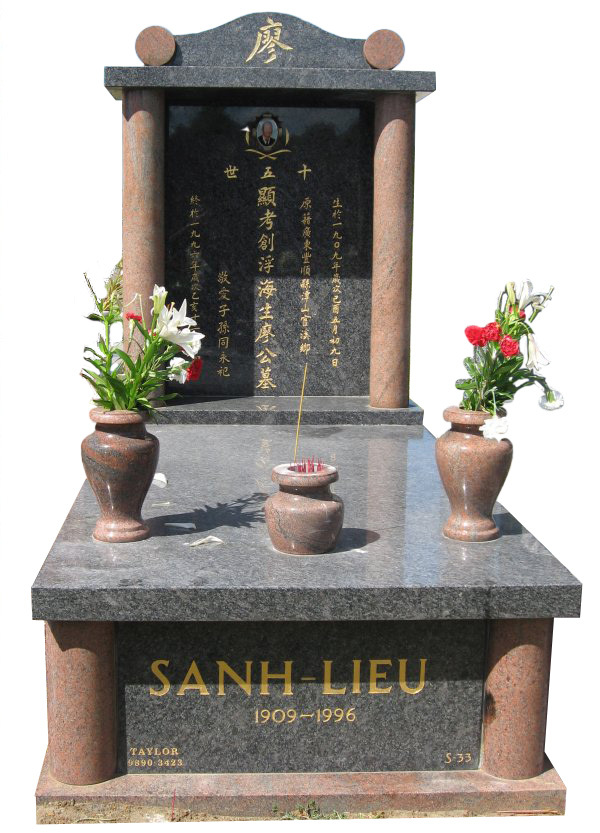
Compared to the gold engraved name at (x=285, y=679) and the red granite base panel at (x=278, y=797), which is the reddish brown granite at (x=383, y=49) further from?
the red granite base panel at (x=278, y=797)

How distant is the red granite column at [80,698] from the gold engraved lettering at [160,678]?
0.16m

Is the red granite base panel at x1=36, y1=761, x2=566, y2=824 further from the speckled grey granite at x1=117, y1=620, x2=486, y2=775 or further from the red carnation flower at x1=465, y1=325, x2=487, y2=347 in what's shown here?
the red carnation flower at x1=465, y1=325, x2=487, y2=347

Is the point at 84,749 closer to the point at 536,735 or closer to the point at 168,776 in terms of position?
the point at 168,776

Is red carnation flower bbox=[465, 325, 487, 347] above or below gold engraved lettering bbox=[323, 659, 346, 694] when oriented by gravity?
above

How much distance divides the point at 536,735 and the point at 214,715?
4.40 feet

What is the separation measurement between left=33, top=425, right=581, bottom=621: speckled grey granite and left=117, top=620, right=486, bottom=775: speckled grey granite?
184 mm

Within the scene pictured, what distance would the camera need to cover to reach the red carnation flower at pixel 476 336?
4.85 meters

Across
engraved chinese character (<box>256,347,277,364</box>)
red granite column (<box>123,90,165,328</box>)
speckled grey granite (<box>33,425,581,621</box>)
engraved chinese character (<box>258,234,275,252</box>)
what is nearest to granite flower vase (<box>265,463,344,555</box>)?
speckled grey granite (<box>33,425,581,621</box>)

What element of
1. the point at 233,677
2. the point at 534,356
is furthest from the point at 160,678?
the point at 534,356

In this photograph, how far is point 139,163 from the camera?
797 cm

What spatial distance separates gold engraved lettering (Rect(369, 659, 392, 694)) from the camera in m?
4.67

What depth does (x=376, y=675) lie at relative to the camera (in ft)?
15.3

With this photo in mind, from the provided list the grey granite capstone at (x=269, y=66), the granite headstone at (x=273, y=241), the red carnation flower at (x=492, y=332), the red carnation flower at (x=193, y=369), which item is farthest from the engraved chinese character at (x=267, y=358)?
the red carnation flower at (x=492, y=332)

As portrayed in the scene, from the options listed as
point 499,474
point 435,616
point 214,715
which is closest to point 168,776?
point 214,715
